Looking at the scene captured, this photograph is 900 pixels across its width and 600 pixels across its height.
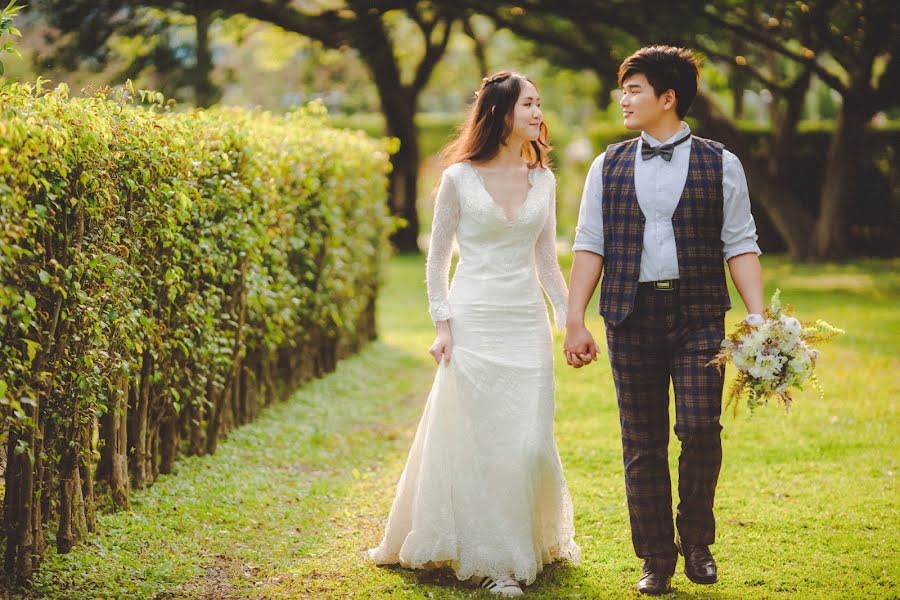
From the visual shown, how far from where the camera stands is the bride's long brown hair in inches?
184

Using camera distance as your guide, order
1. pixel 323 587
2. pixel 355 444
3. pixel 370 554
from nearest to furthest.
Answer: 1. pixel 323 587
2. pixel 370 554
3. pixel 355 444

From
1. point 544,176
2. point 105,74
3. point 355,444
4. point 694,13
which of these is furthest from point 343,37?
point 544,176

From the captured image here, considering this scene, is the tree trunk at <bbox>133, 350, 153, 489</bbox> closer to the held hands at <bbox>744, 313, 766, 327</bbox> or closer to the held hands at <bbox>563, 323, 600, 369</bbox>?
the held hands at <bbox>563, 323, 600, 369</bbox>

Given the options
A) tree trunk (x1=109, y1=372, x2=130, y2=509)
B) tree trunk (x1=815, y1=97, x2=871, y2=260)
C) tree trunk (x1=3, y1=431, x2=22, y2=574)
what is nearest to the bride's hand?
tree trunk (x1=109, y1=372, x2=130, y2=509)

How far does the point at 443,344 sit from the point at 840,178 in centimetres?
1579

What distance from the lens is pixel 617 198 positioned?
173 inches

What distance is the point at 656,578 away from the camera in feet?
14.7

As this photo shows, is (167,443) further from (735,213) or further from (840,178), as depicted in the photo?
(840,178)

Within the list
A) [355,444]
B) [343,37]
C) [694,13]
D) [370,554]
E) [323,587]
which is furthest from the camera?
[343,37]

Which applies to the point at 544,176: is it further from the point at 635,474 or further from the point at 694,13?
the point at 694,13

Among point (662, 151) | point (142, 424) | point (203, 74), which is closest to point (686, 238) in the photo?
point (662, 151)

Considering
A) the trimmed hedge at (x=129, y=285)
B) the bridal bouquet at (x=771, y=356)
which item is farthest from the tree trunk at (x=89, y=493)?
the bridal bouquet at (x=771, y=356)

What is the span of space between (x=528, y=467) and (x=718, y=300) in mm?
1070

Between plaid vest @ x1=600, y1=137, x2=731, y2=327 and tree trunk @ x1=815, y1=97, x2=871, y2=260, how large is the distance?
Answer: 47.6 ft
